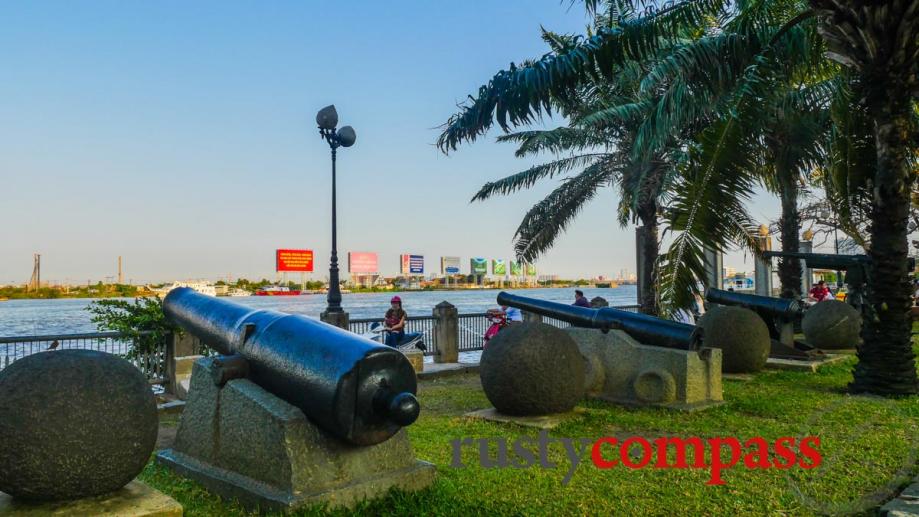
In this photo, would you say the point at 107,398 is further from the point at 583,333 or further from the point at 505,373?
the point at 583,333

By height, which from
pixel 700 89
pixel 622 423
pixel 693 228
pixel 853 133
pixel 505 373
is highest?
pixel 700 89

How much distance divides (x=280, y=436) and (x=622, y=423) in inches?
158

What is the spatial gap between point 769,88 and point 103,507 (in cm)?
1017

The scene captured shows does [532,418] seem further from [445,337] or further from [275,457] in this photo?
[445,337]

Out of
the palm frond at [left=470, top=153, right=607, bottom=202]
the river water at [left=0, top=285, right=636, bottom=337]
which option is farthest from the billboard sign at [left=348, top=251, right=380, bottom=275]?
the palm frond at [left=470, top=153, right=607, bottom=202]

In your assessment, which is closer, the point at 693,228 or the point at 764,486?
the point at 764,486

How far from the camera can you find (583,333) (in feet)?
28.5

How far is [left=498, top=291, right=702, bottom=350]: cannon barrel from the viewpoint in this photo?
8086 mm

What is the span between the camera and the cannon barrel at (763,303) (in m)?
12.6

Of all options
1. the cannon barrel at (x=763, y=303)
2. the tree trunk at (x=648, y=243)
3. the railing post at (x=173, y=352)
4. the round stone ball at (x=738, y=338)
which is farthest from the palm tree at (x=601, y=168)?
the railing post at (x=173, y=352)

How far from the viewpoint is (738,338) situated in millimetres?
10539

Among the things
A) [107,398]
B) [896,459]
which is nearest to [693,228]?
[896,459]

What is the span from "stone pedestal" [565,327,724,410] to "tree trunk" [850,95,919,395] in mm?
1963

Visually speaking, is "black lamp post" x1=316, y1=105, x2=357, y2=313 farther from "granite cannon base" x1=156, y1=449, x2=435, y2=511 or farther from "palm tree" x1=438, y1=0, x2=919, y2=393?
"granite cannon base" x1=156, y1=449, x2=435, y2=511
